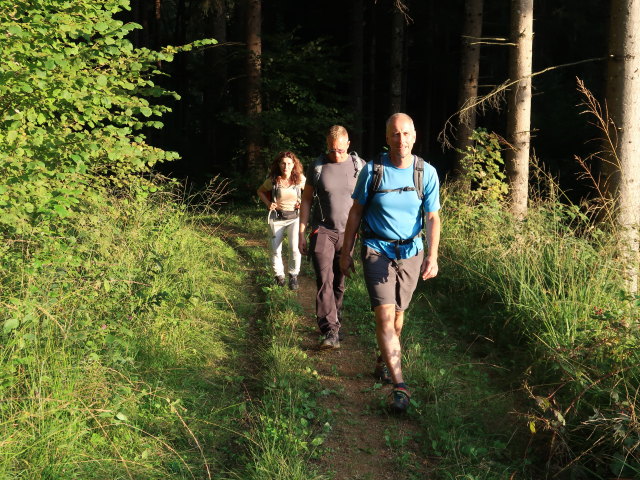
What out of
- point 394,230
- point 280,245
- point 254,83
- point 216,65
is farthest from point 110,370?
point 216,65

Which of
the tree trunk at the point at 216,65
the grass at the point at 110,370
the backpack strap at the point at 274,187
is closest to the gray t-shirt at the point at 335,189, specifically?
the grass at the point at 110,370

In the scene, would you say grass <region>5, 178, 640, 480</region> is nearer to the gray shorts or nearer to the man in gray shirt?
the man in gray shirt

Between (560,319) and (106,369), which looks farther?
(560,319)

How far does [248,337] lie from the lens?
6723 millimetres

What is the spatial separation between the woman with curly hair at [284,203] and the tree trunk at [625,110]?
3.70 meters

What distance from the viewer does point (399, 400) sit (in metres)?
4.89

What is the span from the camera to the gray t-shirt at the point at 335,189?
6406mm

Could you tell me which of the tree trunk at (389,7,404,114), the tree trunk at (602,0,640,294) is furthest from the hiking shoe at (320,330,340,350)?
the tree trunk at (389,7,404,114)

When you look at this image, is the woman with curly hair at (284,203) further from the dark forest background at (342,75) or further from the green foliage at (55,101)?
the dark forest background at (342,75)

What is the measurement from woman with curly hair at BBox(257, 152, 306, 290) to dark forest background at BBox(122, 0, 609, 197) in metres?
9.92

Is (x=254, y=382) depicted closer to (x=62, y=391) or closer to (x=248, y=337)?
(x=248, y=337)

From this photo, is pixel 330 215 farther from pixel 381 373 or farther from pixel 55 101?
pixel 55 101

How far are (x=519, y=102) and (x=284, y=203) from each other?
3.43 metres

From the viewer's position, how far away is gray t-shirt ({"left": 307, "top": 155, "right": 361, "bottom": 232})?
21.0 feet
